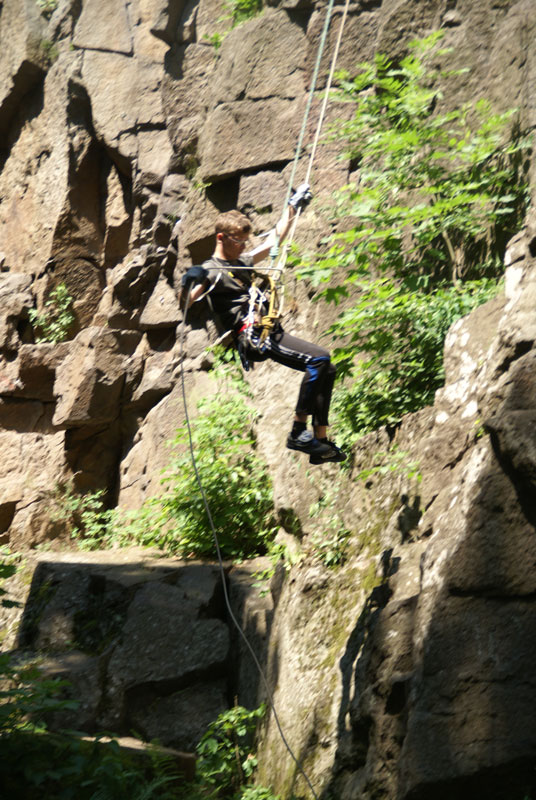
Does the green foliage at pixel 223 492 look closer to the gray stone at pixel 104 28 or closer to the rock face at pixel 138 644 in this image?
the rock face at pixel 138 644

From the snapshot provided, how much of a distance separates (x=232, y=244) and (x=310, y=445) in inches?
61.0

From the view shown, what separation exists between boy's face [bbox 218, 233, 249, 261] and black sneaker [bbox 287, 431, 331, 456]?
138 cm

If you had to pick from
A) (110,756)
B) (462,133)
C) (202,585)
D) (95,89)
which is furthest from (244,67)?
(110,756)

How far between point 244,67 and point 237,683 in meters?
7.30

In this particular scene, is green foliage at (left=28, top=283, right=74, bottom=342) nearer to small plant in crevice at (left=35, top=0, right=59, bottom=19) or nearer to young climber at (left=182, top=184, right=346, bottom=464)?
small plant in crevice at (left=35, top=0, right=59, bottom=19)

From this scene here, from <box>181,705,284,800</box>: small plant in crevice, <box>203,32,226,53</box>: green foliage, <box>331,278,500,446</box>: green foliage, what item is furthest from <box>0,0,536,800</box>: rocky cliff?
<box>331,278,500,446</box>: green foliage

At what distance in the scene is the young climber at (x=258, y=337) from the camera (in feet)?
17.6

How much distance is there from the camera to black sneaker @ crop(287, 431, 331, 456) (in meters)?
5.29

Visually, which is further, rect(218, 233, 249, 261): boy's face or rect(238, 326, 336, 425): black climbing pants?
rect(218, 233, 249, 261): boy's face

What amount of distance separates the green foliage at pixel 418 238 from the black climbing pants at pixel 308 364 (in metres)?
0.41

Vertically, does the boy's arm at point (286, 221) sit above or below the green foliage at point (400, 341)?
above

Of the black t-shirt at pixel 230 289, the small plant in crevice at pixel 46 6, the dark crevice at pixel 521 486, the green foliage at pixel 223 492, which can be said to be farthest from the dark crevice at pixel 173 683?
the small plant in crevice at pixel 46 6

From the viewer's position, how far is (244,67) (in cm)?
985

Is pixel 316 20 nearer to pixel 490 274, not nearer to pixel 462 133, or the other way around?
pixel 462 133
